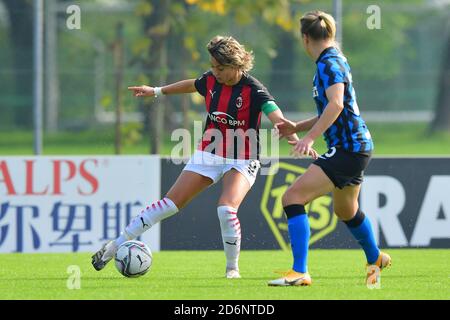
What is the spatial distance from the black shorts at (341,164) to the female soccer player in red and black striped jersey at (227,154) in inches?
34.0

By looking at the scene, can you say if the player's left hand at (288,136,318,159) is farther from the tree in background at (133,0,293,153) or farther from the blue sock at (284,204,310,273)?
the tree in background at (133,0,293,153)

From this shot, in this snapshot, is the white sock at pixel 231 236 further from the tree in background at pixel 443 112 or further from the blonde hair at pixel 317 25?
the tree in background at pixel 443 112

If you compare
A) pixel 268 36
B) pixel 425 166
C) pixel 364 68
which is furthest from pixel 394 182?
pixel 364 68

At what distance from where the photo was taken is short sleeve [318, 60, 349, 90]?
745cm

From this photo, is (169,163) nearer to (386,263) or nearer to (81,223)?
(81,223)

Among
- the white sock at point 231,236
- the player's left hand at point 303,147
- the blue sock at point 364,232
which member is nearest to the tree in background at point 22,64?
the white sock at point 231,236

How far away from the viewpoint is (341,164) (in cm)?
756

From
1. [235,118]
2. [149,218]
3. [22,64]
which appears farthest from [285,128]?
[22,64]

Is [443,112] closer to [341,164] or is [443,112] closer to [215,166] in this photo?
[215,166]

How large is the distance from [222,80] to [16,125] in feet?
48.1

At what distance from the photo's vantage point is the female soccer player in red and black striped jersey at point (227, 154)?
8.41 metres

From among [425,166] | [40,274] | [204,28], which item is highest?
[204,28]

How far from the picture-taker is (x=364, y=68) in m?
29.0

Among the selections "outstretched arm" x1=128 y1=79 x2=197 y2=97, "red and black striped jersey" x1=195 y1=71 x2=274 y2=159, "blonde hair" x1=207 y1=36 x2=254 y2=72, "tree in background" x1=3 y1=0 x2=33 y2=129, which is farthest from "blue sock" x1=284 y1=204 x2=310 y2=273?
"tree in background" x1=3 y1=0 x2=33 y2=129
